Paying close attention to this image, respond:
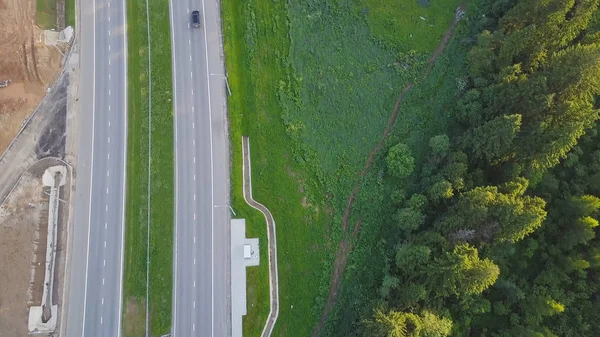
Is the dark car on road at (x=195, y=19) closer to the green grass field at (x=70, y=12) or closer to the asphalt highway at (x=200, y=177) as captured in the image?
the asphalt highway at (x=200, y=177)

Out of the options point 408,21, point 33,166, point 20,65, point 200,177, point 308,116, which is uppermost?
point 408,21

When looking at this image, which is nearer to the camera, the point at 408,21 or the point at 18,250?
the point at 18,250

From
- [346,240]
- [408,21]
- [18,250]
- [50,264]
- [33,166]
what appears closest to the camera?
[50,264]

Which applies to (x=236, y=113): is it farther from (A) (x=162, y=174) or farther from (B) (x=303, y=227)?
(B) (x=303, y=227)

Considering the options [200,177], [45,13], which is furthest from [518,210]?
[45,13]

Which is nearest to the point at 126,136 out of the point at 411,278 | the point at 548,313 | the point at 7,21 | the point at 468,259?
the point at 7,21

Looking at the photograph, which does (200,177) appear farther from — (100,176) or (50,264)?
(50,264)

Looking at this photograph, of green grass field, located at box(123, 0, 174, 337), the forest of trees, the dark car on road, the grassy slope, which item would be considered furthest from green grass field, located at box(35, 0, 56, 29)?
the forest of trees
